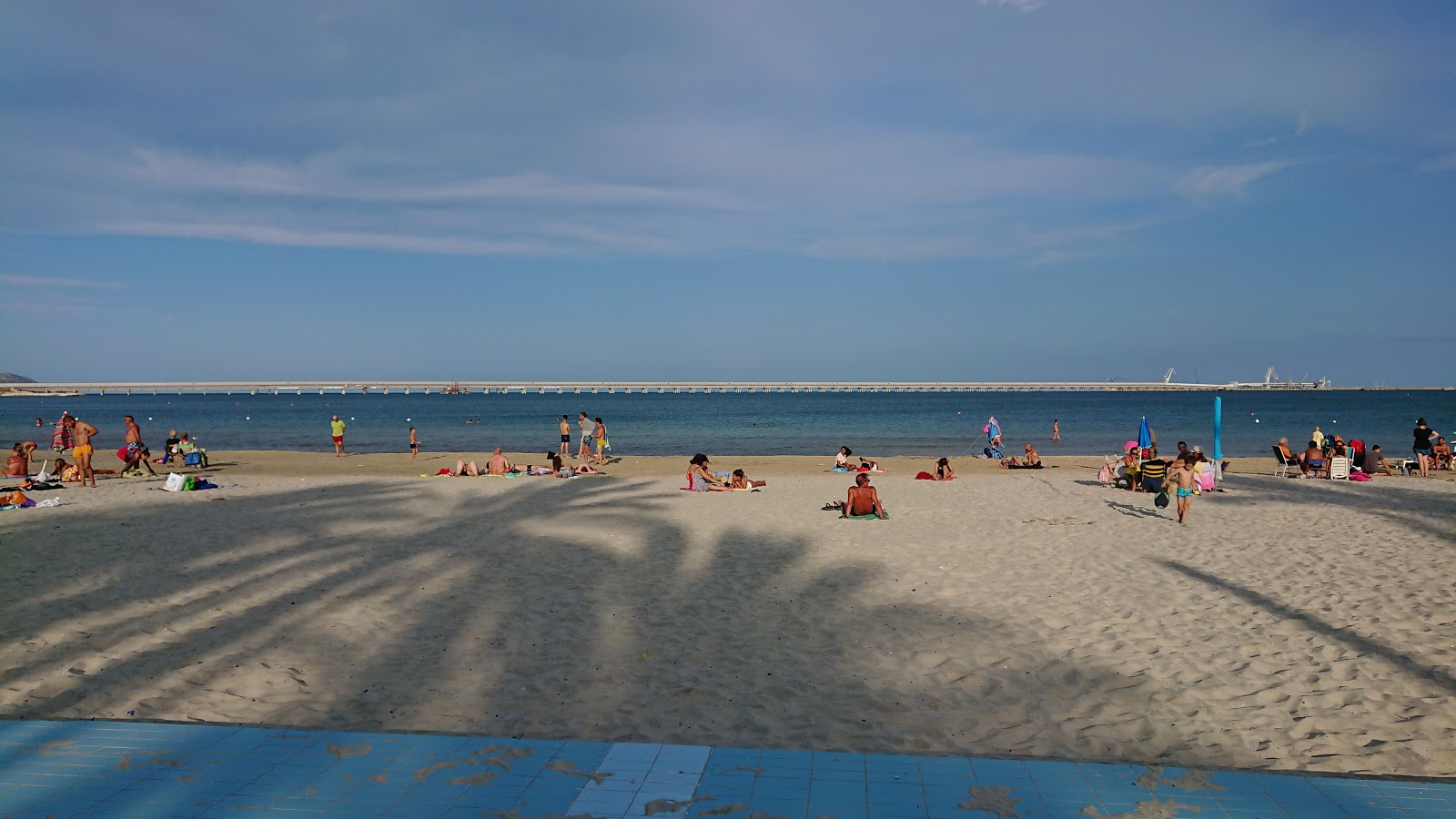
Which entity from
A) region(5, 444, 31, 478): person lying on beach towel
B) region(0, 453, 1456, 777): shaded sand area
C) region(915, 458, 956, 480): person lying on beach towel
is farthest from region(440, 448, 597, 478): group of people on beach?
region(5, 444, 31, 478): person lying on beach towel

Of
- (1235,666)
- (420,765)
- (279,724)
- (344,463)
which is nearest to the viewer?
(420,765)

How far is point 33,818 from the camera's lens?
158 inches

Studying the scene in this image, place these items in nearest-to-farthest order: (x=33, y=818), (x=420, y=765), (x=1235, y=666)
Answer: (x=33, y=818) → (x=420, y=765) → (x=1235, y=666)

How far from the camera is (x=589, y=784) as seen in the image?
443 cm

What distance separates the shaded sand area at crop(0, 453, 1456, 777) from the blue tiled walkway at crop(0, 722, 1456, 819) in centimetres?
36

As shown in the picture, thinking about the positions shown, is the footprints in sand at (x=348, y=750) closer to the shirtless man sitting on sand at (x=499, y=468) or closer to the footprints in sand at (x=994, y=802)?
the footprints in sand at (x=994, y=802)

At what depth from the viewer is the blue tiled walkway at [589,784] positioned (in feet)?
13.5

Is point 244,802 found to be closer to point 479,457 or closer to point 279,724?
point 279,724

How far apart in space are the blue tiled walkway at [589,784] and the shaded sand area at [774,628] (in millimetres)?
357

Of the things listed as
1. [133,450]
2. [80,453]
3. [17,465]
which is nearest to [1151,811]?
[80,453]

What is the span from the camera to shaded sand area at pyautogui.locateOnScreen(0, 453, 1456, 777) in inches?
213

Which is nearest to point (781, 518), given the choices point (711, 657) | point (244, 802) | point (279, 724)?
point (711, 657)

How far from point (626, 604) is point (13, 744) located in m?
4.61

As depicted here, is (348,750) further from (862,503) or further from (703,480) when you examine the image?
(703,480)
